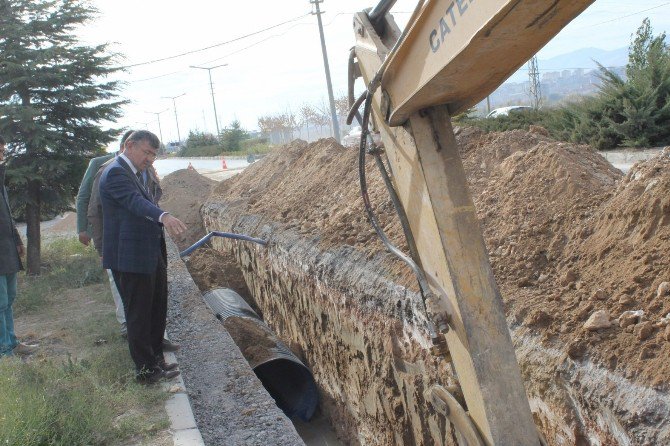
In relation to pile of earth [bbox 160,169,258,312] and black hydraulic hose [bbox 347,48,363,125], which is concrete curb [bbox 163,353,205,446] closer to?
black hydraulic hose [bbox 347,48,363,125]

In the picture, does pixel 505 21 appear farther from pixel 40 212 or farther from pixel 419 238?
pixel 40 212

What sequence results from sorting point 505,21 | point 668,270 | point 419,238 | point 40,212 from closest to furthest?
point 505,21
point 419,238
point 668,270
point 40,212

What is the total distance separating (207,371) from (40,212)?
775 centimetres

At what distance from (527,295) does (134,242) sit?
280 centimetres

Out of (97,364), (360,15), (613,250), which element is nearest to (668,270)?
(613,250)

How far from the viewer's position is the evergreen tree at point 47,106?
10.8m

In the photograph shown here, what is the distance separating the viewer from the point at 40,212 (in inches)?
474

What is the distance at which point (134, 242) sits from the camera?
492 centimetres

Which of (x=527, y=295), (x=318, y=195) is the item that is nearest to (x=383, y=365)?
(x=527, y=295)

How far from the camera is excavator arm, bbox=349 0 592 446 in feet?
8.03

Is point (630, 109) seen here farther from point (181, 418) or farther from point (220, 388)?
point (181, 418)

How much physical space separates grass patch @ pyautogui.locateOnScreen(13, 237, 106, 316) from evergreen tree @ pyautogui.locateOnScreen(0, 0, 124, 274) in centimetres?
58

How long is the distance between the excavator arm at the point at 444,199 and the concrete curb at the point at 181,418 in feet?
5.98

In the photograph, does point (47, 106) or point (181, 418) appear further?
point (47, 106)
